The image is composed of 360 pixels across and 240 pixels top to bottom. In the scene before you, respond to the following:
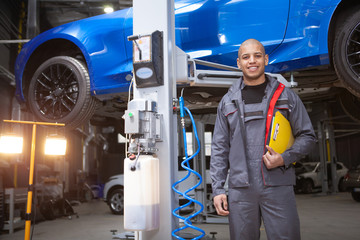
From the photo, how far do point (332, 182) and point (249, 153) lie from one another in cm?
1050

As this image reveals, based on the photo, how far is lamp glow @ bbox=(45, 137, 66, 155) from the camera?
3963 millimetres

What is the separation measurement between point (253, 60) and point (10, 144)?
299 centimetres

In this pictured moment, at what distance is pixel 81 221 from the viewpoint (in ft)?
19.9

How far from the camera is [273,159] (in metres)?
1.59

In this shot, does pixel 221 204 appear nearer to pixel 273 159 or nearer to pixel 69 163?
pixel 273 159

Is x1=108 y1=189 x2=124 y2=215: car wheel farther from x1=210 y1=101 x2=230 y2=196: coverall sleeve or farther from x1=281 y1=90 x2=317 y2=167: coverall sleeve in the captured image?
x1=281 y1=90 x2=317 y2=167: coverall sleeve

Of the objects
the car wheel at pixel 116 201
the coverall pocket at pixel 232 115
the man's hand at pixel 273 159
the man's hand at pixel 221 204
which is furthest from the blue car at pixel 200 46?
the car wheel at pixel 116 201

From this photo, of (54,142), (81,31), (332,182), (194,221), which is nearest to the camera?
(81,31)

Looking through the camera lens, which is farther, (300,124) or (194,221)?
(194,221)

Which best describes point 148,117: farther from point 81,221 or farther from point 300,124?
point 81,221

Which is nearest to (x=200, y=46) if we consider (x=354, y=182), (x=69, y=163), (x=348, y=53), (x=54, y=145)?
(x=348, y=53)

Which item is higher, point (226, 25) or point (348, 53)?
point (226, 25)

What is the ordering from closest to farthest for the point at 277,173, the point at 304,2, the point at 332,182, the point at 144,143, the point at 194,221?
the point at 277,173 < the point at 144,143 < the point at 304,2 < the point at 194,221 < the point at 332,182

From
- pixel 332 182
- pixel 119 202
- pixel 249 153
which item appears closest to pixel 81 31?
pixel 249 153
